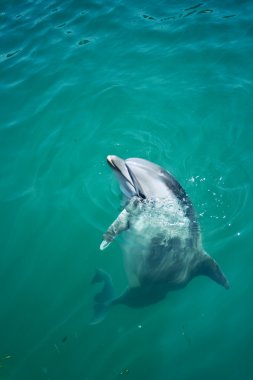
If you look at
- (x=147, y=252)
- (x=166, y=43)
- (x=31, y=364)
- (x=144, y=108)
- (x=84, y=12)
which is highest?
(x=84, y=12)

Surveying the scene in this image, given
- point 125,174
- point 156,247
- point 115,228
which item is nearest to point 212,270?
point 156,247

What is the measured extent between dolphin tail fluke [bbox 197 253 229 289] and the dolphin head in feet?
5.06

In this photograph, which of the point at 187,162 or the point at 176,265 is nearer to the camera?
the point at 176,265

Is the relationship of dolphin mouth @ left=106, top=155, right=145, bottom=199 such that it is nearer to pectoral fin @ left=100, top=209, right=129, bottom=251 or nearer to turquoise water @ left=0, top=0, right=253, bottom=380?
pectoral fin @ left=100, top=209, right=129, bottom=251

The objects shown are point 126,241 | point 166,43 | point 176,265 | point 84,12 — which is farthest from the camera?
point 84,12

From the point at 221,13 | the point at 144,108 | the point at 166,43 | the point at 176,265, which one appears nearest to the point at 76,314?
the point at 176,265

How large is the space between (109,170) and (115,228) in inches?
98.8

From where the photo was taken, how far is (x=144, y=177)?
21.1 feet

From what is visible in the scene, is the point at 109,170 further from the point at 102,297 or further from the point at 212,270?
the point at 212,270

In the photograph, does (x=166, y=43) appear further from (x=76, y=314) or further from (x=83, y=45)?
(x=76, y=314)

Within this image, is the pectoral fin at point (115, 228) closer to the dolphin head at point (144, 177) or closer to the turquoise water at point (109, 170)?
the dolphin head at point (144, 177)

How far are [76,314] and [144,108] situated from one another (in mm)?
6150

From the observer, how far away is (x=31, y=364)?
6348mm

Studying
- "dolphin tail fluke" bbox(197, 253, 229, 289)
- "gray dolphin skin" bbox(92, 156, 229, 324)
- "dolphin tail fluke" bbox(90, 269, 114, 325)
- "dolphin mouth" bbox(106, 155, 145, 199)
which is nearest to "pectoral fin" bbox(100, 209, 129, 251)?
"gray dolphin skin" bbox(92, 156, 229, 324)
